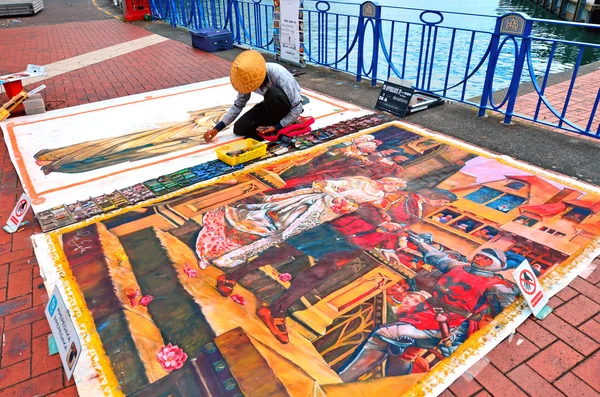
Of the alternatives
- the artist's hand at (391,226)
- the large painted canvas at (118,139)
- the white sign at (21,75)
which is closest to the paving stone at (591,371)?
the artist's hand at (391,226)

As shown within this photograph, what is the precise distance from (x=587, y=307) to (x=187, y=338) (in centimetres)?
214

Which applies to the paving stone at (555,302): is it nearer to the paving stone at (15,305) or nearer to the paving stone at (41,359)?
the paving stone at (41,359)

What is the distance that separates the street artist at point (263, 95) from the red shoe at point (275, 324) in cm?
224

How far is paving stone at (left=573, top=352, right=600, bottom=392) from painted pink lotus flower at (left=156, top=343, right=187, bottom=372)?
184 cm

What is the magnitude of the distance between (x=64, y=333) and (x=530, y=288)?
7.55ft

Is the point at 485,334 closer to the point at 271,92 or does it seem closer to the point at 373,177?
the point at 373,177

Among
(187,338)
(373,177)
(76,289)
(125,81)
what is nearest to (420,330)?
(187,338)

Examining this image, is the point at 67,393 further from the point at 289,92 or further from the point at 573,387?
the point at 289,92

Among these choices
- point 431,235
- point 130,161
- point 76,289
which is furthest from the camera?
point 130,161

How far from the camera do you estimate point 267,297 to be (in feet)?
7.72

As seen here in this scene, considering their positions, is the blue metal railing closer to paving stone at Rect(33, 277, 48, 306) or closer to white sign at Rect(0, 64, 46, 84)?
white sign at Rect(0, 64, 46, 84)

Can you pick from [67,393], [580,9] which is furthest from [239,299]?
[580,9]

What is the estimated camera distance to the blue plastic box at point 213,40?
832cm

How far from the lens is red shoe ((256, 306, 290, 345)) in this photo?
6.91 ft
